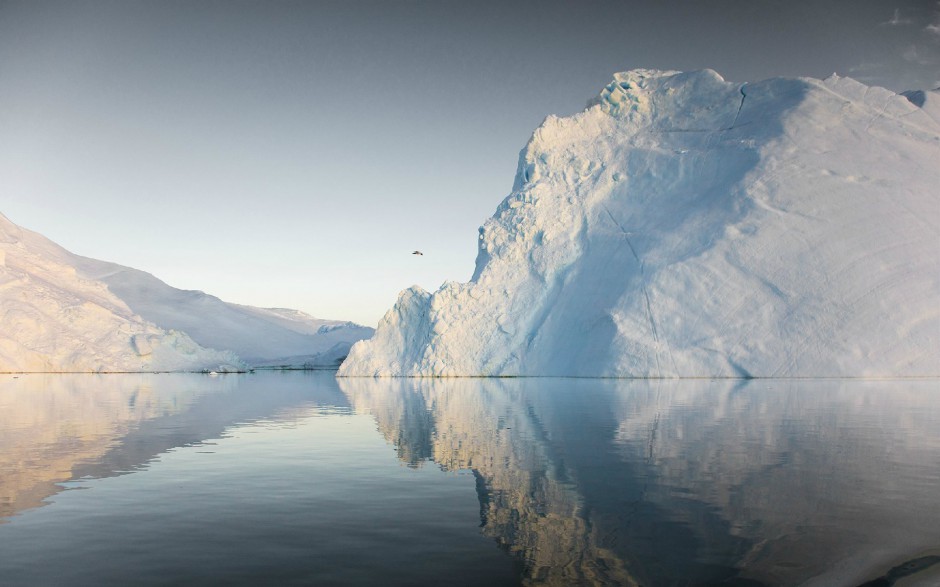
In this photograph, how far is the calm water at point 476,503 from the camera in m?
6.38

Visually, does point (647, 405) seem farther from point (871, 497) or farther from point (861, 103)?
point (861, 103)

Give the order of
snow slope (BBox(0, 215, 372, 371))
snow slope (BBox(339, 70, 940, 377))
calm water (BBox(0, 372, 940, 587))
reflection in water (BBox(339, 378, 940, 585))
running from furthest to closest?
snow slope (BBox(0, 215, 372, 371)) < snow slope (BBox(339, 70, 940, 377)) < reflection in water (BBox(339, 378, 940, 585)) < calm water (BBox(0, 372, 940, 587))

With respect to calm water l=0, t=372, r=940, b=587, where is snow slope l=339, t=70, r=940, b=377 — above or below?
above

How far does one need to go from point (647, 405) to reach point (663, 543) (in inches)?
730

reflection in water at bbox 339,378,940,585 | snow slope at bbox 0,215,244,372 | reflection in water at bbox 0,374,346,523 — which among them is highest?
snow slope at bbox 0,215,244,372

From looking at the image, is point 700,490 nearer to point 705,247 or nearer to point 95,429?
point 95,429

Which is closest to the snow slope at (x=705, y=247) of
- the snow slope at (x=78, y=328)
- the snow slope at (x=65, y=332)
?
the snow slope at (x=65, y=332)

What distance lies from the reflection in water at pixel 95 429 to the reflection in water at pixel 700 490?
16.9 feet

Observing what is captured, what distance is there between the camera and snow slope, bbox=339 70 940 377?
151ft

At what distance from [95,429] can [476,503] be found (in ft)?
43.4

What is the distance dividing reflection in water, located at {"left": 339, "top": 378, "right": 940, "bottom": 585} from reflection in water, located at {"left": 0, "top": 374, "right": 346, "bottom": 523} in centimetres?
514

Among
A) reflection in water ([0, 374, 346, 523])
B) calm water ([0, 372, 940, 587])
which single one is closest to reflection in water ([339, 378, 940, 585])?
calm water ([0, 372, 940, 587])

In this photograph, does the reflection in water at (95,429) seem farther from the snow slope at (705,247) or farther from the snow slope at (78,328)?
the snow slope at (78,328)

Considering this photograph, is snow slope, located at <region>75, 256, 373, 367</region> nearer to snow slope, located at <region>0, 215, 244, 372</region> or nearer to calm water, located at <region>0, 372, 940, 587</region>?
snow slope, located at <region>0, 215, 244, 372</region>
